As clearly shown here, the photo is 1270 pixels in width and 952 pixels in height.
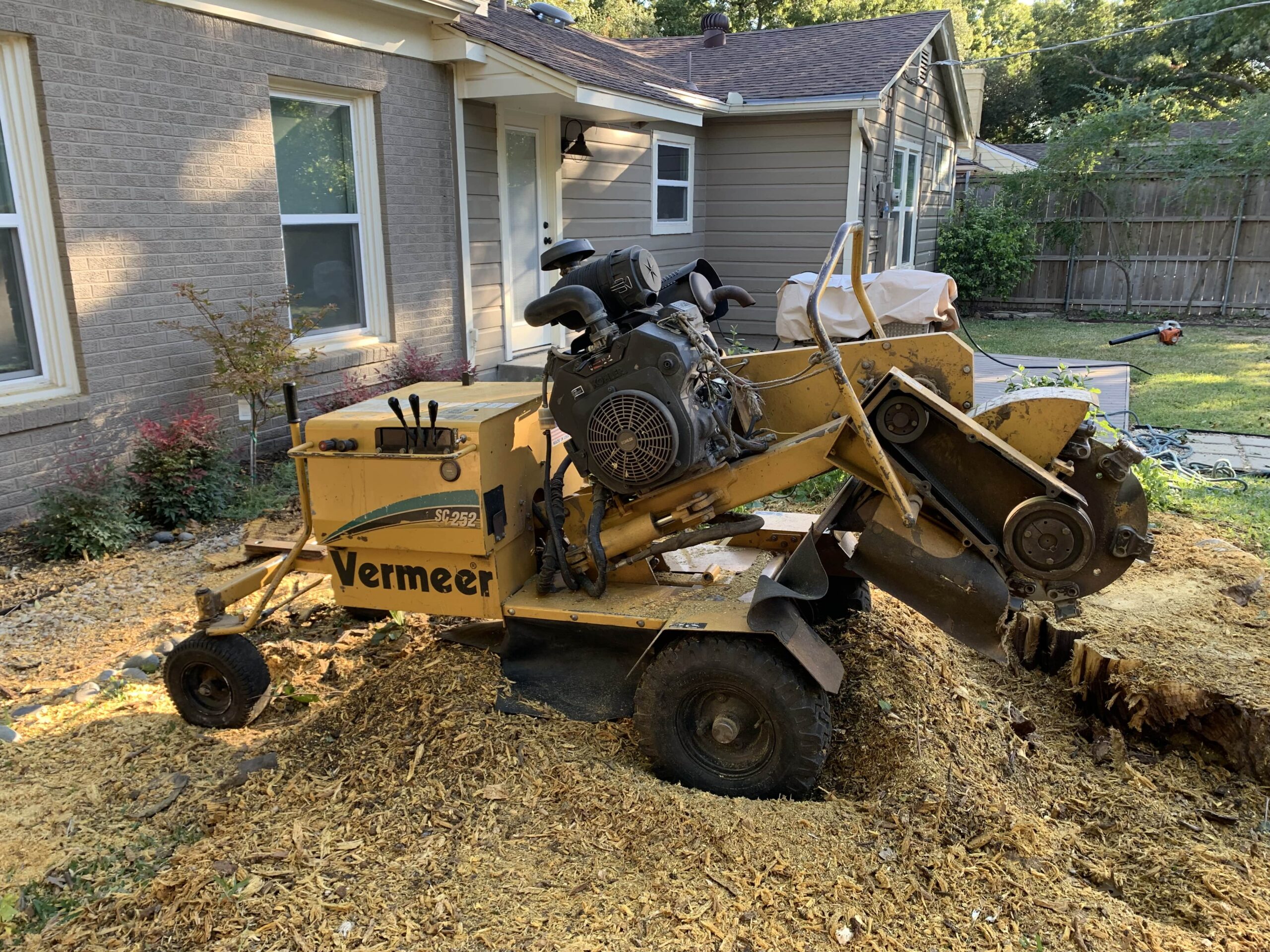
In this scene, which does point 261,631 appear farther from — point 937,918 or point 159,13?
point 159,13

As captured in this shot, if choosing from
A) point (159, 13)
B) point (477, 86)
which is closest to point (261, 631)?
point (159, 13)

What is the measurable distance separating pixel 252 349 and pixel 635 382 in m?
4.13

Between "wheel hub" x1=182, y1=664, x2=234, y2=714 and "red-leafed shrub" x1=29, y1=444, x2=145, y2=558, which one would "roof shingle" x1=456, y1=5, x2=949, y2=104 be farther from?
"wheel hub" x1=182, y1=664, x2=234, y2=714

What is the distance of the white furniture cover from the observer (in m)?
9.36

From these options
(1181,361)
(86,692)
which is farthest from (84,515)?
(1181,361)

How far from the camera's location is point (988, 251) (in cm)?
1694

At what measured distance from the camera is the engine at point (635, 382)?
307 cm

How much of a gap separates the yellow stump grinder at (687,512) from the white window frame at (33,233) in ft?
9.19

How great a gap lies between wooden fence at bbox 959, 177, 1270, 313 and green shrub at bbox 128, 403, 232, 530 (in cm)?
1552

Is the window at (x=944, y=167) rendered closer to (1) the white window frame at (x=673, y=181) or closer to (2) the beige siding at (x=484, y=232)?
(1) the white window frame at (x=673, y=181)

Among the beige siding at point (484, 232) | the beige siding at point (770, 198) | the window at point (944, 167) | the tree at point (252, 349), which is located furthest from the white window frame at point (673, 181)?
the tree at point (252, 349)

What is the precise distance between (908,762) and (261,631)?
3092 millimetres

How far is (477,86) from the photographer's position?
27.2ft

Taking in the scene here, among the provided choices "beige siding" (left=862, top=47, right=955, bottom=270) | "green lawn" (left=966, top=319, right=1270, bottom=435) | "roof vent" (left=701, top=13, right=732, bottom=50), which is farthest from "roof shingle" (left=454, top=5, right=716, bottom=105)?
A: "green lawn" (left=966, top=319, right=1270, bottom=435)
